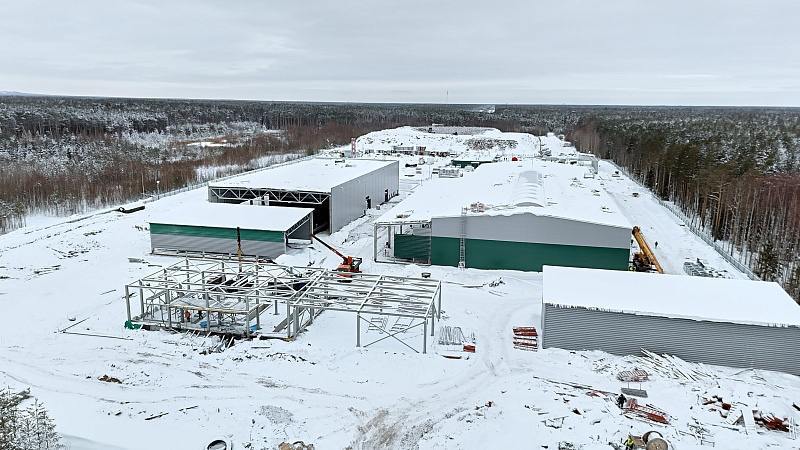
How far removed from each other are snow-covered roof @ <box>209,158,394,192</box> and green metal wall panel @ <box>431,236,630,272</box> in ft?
34.2

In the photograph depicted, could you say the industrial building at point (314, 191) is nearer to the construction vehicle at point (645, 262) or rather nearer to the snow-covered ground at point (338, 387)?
the snow-covered ground at point (338, 387)

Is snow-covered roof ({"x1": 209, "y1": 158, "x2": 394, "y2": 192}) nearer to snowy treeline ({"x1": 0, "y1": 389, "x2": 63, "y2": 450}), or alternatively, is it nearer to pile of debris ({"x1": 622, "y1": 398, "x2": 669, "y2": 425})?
snowy treeline ({"x1": 0, "y1": 389, "x2": 63, "y2": 450})

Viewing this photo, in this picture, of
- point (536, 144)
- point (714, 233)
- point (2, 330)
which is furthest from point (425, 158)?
point (2, 330)

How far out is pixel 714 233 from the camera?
40.1 m

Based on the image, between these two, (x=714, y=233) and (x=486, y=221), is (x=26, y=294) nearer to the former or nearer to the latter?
(x=486, y=221)

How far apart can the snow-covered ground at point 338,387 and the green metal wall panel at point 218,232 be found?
750 centimetres

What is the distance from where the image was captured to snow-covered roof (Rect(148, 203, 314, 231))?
32.2 m

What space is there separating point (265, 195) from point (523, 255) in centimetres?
1838

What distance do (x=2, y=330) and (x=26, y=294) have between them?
4.58 meters

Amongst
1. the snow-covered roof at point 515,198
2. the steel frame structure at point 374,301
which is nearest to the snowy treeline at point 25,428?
the steel frame structure at point 374,301

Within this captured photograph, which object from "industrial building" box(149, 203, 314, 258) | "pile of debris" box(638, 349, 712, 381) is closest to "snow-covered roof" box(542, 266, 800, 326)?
"pile of debris" box(638, 349, 712, 381)

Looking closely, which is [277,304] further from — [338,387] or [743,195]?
[743,195]

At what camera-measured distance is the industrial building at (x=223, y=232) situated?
31828 mm

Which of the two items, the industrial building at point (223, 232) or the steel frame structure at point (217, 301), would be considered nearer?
the steel frame structure at point (217, 301)
